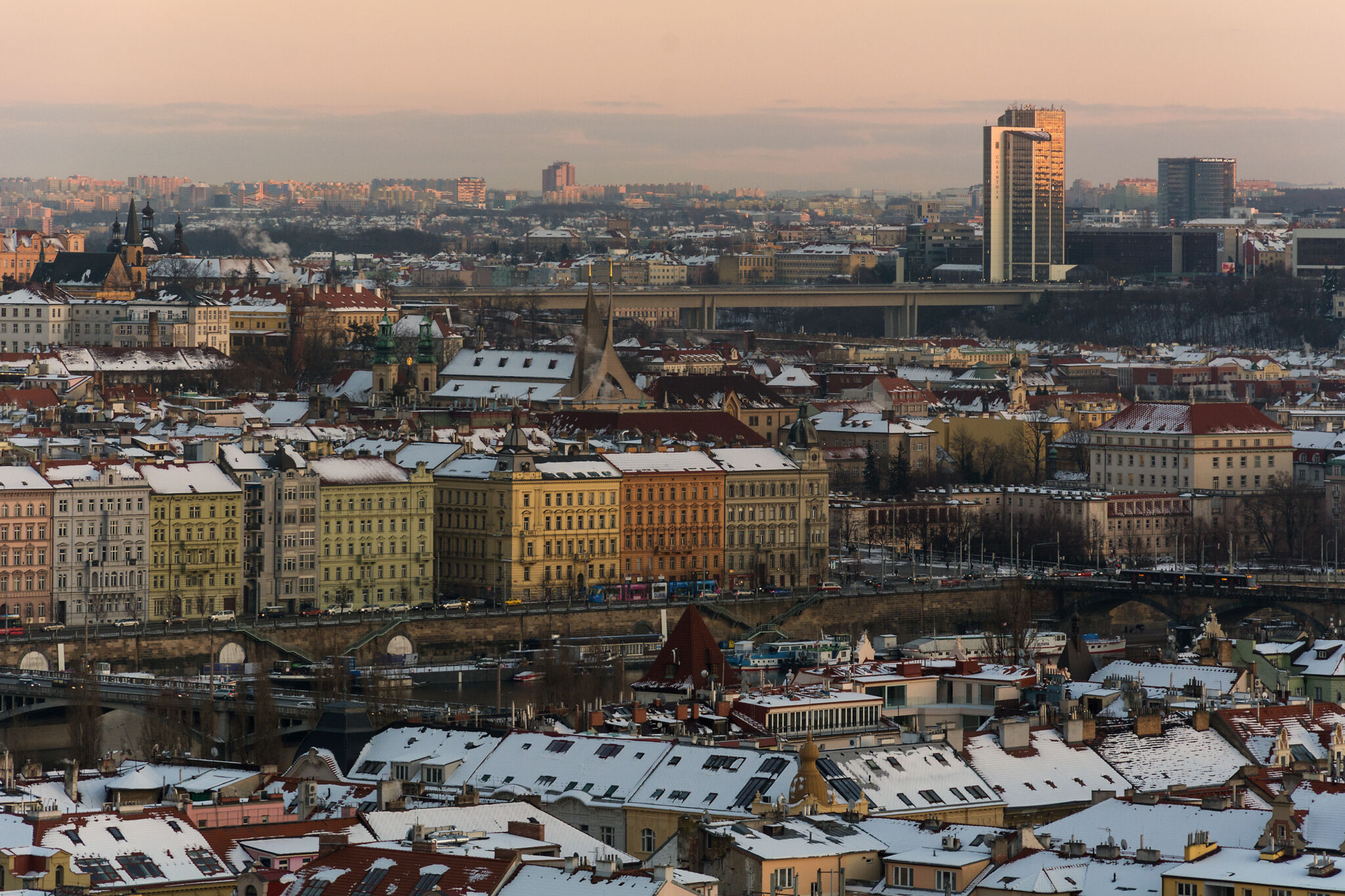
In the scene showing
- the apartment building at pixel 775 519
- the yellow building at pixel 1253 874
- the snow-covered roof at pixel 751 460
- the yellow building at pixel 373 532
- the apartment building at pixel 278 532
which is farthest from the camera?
the snow-covered roof at pixel 751 460

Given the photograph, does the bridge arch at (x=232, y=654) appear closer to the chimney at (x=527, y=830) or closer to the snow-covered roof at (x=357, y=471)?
the snow-covered roof at (x=357, y=471)

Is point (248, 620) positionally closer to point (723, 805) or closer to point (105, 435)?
point (105, 435)

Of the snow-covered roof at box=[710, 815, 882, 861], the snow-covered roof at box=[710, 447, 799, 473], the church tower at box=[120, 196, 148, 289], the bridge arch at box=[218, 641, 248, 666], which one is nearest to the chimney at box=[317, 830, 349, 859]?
the snow-covered roof at box=[710, 815, 882, 861]

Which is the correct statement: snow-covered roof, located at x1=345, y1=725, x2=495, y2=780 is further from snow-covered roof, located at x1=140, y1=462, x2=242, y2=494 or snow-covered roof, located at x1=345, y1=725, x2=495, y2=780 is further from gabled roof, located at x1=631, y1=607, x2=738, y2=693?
snow-covered roof, located at x1=140, y1=462, x2=242, y2=494

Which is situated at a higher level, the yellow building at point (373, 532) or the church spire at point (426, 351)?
the church spire at point (426, 351)

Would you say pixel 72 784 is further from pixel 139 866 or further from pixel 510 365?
pixel 510 365

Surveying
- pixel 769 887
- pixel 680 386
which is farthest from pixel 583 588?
pixel 769 887

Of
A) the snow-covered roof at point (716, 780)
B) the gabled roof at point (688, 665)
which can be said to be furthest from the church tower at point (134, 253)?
the snow-covered roof at point (716, 780)
